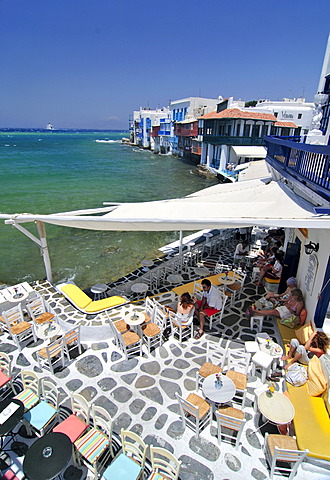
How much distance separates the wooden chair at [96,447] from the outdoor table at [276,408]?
243cm

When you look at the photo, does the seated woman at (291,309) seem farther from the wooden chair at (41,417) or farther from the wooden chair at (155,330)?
the wooden chair at (41,417)

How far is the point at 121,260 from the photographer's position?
14227 millimetres

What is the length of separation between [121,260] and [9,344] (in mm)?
7621

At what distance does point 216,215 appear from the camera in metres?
5.98

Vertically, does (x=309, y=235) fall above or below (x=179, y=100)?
below

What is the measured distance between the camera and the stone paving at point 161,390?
14.0ft

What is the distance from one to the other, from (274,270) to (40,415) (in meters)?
7.04

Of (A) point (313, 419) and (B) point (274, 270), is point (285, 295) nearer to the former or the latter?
(B) point (274, 270)

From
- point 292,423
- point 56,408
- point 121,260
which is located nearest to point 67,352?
point 56,408

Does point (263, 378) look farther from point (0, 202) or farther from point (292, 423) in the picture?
point (0, 202)

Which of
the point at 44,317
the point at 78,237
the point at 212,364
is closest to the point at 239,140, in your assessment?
the point at 78,237

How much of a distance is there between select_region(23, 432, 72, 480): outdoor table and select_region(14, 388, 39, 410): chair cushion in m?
0.96

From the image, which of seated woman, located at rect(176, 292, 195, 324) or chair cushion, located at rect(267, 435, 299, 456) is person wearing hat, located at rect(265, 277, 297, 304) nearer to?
seated woman, located at rect(176, 292, 195, 324)

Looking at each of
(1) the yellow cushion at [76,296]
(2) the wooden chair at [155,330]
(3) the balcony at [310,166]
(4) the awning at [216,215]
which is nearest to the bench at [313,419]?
(4) the awning at [216,215]
